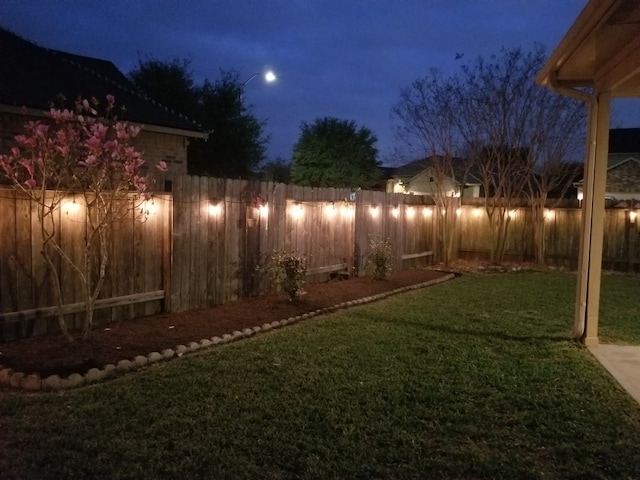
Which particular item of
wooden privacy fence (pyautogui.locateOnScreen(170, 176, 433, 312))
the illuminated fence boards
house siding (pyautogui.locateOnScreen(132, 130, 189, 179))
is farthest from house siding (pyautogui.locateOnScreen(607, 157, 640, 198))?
house siding (pyautogui.locateOnScreen(132, 130, 189, 179))

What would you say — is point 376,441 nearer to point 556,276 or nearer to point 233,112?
point 556,276

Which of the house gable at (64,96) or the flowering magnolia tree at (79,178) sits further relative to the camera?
the house gable at (64,96)

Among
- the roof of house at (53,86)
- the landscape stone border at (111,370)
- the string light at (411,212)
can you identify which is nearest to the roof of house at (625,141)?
the string light at (411,212)

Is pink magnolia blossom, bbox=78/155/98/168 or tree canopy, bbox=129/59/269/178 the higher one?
tree canopy, bbox=129/59/269/178

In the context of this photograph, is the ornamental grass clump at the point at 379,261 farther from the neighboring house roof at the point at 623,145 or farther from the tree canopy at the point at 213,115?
the neighboring house roof at the point at 623,145

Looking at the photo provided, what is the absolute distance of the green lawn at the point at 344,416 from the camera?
3.45 meters

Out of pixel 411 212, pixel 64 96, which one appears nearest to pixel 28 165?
pixel 64 96

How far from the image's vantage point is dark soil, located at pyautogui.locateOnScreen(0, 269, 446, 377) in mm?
5266

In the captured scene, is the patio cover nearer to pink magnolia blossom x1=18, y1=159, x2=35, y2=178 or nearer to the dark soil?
the dark soil

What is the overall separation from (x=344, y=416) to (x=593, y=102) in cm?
493

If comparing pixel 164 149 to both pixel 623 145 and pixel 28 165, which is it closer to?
pixel 28 165

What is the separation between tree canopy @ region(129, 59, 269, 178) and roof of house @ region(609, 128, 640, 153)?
1808 cm

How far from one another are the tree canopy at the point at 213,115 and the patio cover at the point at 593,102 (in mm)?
16149

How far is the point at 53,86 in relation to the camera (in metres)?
10.8
